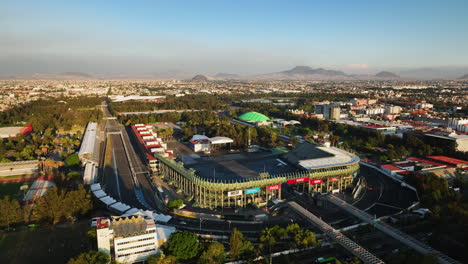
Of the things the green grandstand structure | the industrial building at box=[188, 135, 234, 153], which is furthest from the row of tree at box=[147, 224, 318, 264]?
the industrial building at box=[188, 135, 234, 153]

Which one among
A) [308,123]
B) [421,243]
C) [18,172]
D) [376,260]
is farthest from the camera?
[308,123]

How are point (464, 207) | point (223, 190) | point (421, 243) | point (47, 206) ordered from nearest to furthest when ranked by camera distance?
1. point (421, 243)
2. point (464, 207)
3. point (47, 206)
4. point (223, 190)

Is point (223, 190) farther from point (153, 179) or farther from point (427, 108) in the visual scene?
point (427, 108)

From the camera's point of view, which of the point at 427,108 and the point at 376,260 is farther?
the point at 427,108

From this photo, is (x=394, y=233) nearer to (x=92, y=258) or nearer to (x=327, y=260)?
(x=327, y=260)

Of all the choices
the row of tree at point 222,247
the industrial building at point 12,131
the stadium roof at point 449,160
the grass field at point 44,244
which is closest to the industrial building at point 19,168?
the grass field at point 44,244

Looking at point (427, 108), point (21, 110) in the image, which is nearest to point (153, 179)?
point (21, 110)

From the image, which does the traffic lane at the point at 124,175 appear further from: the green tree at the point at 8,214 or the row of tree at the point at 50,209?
the green tree at the point at 8,214
